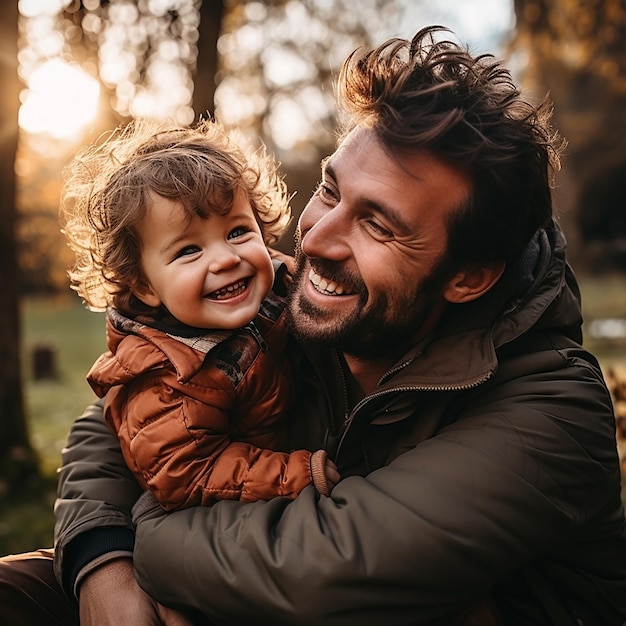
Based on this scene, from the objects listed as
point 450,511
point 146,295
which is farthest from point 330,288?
point 450,511

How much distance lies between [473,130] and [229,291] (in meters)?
0.98

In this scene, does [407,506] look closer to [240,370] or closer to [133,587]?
[240,370]

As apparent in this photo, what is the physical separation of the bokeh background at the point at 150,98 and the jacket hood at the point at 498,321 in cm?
84

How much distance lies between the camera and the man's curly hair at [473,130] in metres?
2.46

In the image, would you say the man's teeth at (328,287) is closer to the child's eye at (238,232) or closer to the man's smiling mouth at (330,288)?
the man's smiling mouth at (330,288)

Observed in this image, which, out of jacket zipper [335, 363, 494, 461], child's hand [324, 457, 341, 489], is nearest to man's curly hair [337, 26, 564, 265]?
jacket zipper [335, 363, 494, 461]

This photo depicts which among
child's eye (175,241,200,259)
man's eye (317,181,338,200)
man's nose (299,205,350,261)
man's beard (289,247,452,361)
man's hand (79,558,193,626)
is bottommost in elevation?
man's hand (79,558,193,626)

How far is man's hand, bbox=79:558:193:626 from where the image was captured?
90.0 inches

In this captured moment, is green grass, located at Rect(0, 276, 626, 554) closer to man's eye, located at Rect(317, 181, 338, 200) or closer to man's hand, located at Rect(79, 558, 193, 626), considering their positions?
man's hand, located at Rect(79, 558, 193, 626)

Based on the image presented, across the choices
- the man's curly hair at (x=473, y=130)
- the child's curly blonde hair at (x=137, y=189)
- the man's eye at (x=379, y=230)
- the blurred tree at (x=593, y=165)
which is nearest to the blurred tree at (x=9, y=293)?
the child's curly blonde hair at (x=137, y=189)

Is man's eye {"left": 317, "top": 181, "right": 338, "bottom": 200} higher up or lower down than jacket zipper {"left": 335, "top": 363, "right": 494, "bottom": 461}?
higher up

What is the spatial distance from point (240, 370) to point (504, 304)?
896 millimetres

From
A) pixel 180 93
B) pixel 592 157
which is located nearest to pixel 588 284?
pixel 592 157

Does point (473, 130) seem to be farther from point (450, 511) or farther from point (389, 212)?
point (450, 511)
